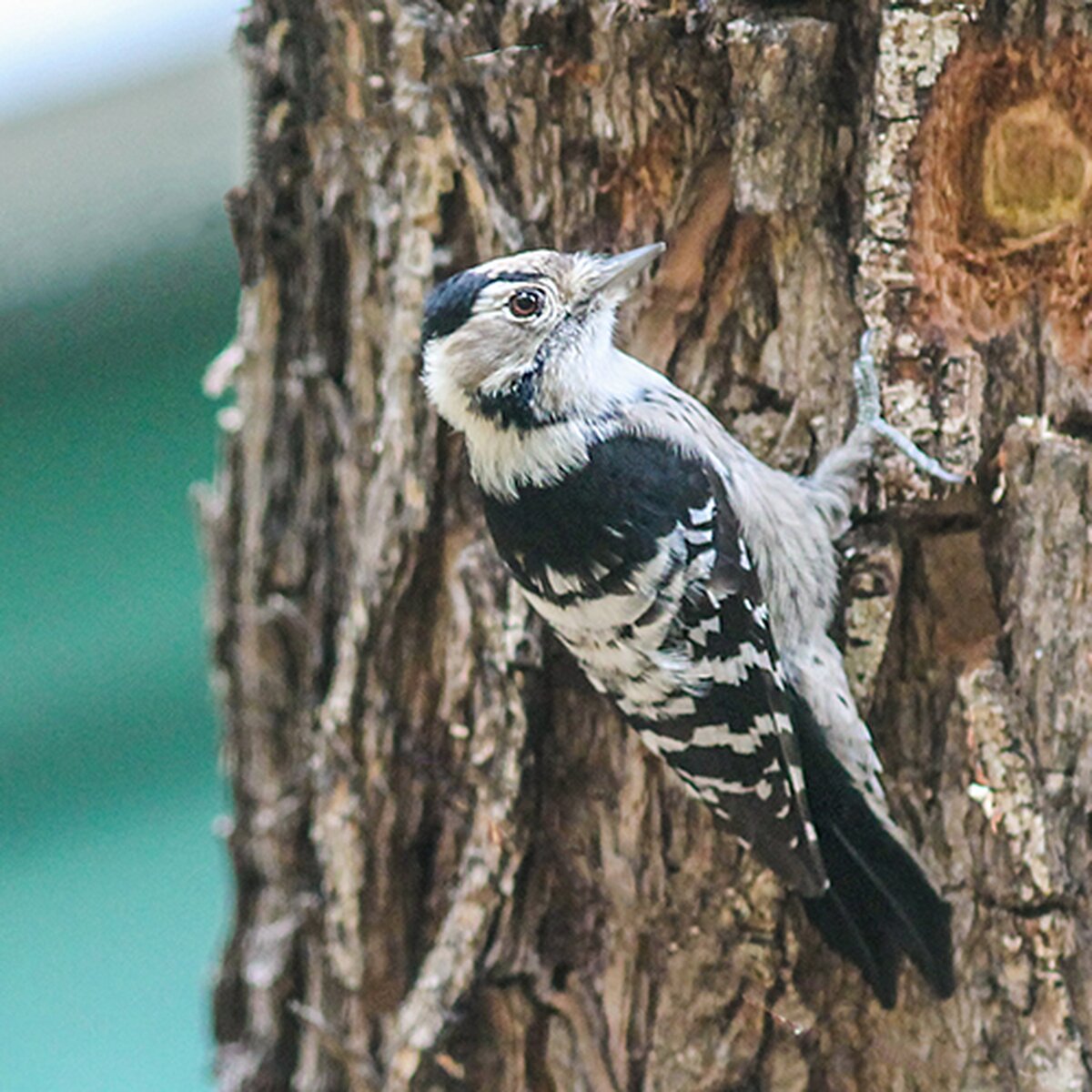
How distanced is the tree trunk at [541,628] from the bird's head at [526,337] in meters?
0.08

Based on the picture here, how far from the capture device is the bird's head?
2.09 m

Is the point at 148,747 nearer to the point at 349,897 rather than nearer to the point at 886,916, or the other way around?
the point at 349,897

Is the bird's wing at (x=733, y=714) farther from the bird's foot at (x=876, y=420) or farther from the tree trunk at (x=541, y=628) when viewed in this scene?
the bird's foot at (x=876, y=420)

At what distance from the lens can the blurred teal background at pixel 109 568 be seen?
3.23m

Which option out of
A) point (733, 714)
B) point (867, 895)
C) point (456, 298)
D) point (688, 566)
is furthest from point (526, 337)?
point (867, 895)

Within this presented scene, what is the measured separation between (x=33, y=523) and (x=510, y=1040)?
83.9 inches

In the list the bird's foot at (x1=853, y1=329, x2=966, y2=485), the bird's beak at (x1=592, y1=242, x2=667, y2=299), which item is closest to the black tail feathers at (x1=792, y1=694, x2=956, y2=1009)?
the bird's foot at (x1=853, y1=329, x2=966, y2=485)

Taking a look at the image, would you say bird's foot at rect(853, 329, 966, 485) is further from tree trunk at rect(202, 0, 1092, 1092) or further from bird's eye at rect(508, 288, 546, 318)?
bird's eye at rect(508, 288, 546, 318)

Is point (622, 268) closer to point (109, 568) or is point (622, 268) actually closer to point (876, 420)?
point (876, 420)

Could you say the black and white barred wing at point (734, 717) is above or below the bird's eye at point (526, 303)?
below

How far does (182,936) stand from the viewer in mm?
4109

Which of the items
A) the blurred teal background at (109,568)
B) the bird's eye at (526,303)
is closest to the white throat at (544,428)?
the bird's eye at (526,303)

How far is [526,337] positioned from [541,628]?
1.55 ft

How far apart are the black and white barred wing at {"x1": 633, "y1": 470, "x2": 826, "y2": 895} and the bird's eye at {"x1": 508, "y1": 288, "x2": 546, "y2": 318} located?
376 millimetres
